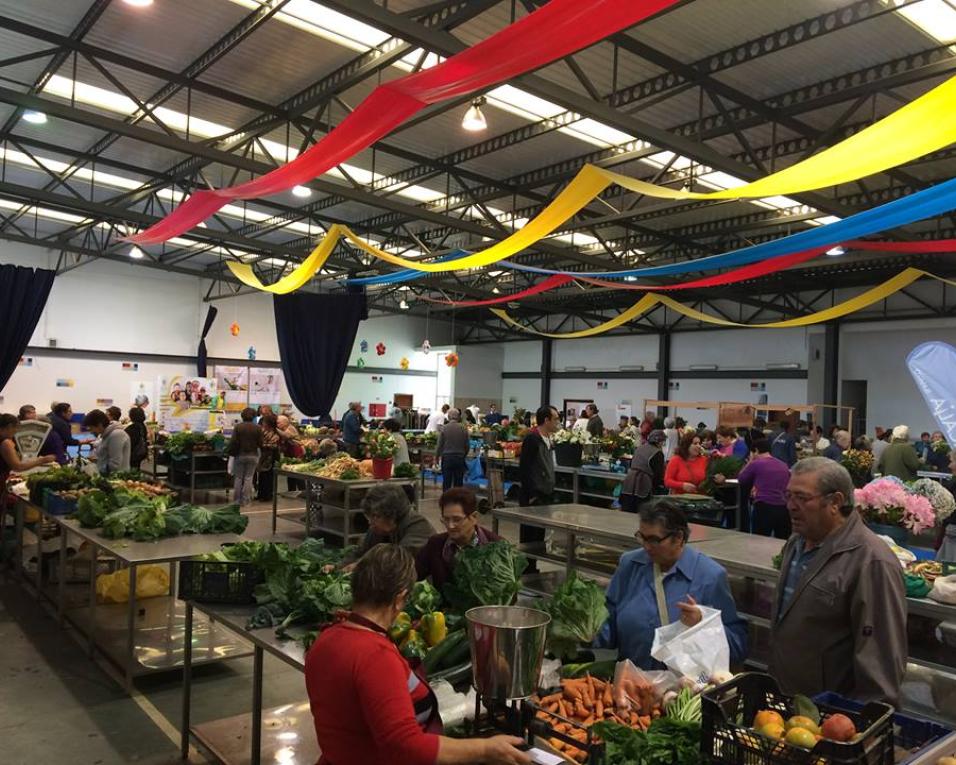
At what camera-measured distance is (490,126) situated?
8.17 m

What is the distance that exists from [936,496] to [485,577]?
2.77 m

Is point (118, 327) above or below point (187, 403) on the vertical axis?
above

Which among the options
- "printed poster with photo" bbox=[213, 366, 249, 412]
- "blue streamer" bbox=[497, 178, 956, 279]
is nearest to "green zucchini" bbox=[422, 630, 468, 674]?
"blue streamer" bbox=[497, 178, 956, 279]

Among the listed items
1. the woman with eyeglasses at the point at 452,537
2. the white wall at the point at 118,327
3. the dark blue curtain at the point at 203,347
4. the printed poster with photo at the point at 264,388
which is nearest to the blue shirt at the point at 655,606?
the woman with eyeglasses at the point at 452,537

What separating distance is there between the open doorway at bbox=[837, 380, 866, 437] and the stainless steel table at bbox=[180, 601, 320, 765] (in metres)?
15.9

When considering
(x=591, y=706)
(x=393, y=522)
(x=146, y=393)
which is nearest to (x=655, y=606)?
(x=591, y=706)

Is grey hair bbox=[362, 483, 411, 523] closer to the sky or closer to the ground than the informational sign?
closer to the ground

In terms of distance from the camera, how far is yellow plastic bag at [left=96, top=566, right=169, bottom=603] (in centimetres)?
518

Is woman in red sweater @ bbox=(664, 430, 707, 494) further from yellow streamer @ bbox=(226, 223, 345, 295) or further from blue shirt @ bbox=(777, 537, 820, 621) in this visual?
blue shirt @ bbox=(777, 537, 820, 621)

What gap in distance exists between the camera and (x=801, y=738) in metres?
1.50

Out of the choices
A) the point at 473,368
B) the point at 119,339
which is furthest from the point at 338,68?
the point at 473,368

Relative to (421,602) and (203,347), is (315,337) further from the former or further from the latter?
(421,602)

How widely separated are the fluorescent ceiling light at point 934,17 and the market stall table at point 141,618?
5906mm

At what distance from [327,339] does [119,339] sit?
8.43m
